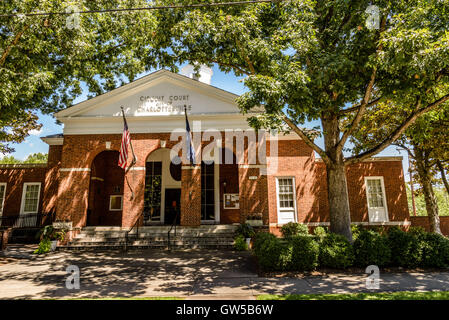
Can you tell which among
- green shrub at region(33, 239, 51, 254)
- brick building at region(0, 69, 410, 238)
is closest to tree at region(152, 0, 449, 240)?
brick building at region(0, 69, 410, 238)

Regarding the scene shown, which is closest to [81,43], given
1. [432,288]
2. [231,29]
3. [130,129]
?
[130,129]

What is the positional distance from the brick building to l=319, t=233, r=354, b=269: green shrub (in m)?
5.23

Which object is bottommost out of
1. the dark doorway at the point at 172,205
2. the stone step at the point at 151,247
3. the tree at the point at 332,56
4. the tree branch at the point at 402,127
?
the stone step at the point at 151,247

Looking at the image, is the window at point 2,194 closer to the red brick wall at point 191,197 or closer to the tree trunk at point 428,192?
the red brick wall at point 191,197

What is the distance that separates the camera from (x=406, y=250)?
27.8ft

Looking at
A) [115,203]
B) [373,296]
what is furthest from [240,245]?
[115,203]

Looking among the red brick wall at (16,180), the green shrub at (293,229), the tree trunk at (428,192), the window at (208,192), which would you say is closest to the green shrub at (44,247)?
the red brick wall at (16,180)

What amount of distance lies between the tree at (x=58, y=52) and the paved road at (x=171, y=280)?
6736 mm

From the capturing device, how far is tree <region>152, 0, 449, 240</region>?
7.21 meters

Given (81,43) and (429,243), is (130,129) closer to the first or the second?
(81,43)

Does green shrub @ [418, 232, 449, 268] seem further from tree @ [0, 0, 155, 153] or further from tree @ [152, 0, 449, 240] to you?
tree @ [0, 0, 155, 153]

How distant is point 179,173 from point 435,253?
13.5m

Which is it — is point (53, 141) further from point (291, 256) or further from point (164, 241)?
point (291, 256)

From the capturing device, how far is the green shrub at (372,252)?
836 centimetres
